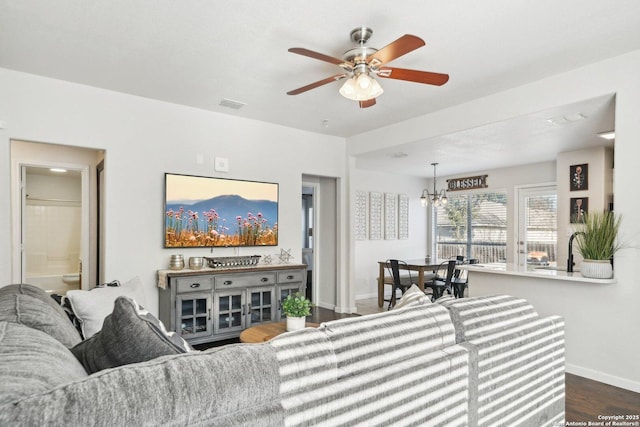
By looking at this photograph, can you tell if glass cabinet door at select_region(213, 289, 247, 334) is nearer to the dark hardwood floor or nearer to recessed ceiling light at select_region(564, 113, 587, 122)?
the dark hardwood floor

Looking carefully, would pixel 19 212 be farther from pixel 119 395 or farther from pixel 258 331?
pixel 119 395

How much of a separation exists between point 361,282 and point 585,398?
4464 mm

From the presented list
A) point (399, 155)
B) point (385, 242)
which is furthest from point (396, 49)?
point (385, 242)

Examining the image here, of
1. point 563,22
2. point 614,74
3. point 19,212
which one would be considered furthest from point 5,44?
point 614,74

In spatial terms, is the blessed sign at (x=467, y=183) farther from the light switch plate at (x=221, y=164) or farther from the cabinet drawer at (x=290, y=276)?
the light switch plate at (x=221, y=164)

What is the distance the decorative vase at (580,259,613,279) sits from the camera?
3.13 m

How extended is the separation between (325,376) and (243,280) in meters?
3.26

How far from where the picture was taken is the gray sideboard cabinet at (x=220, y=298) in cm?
390

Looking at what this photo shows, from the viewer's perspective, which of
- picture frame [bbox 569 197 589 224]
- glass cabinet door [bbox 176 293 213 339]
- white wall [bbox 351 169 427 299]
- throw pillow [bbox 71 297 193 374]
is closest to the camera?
throw pillow [bbox 71 297 193 374]

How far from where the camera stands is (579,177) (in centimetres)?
575

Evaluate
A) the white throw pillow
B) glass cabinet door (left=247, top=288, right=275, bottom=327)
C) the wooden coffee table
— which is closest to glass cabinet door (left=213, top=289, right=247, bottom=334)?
glass cabinet door (left=247, top=288, right=275, bottom=327)

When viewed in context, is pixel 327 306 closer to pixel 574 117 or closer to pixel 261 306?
pixel 261 306

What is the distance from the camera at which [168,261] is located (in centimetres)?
427

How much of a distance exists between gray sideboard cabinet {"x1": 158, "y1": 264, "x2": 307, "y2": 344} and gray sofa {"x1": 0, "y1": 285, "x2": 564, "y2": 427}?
195cm
